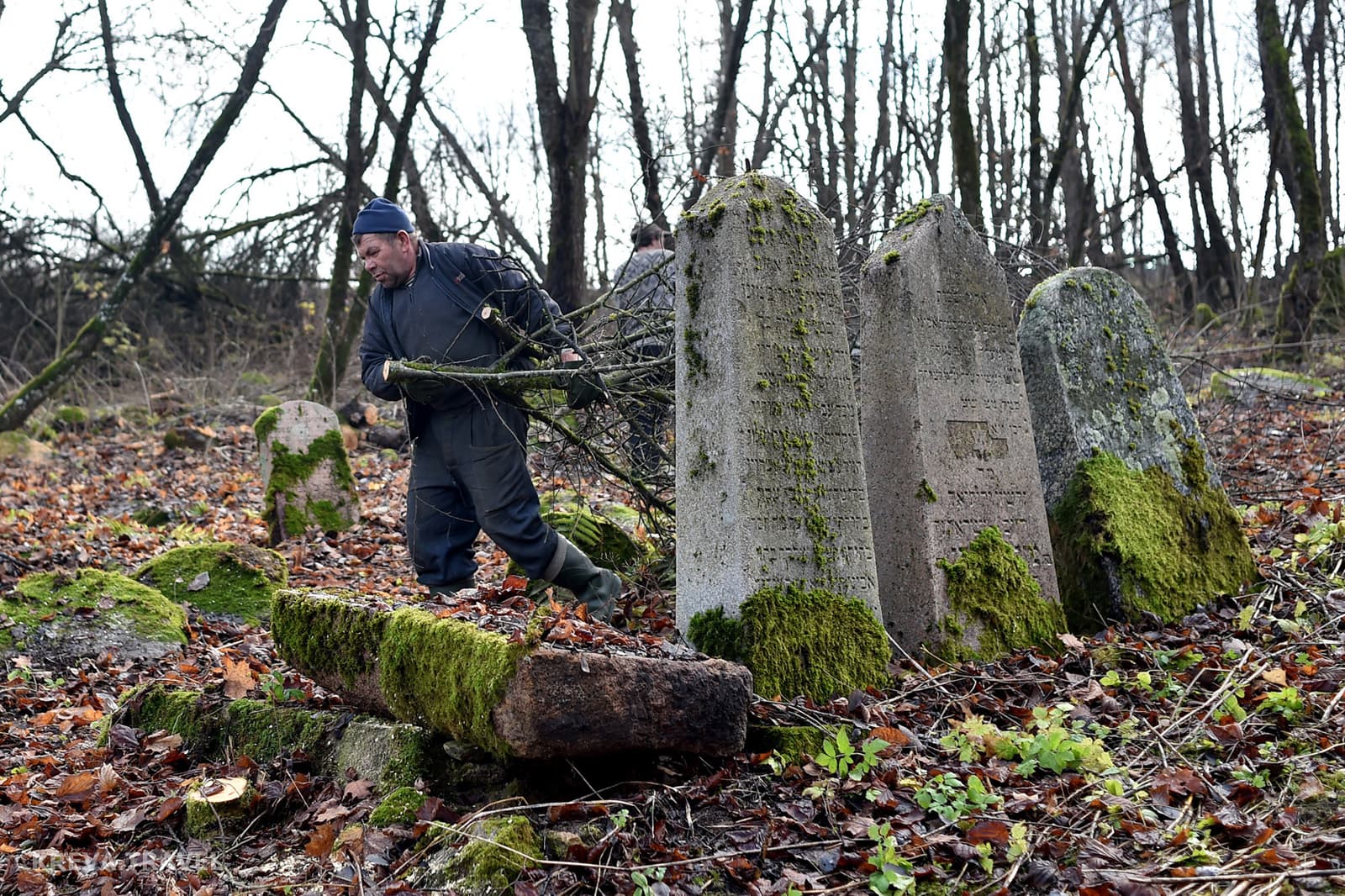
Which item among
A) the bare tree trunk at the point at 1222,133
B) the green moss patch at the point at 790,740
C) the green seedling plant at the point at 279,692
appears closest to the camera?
the green moss patch at the point at 790,740

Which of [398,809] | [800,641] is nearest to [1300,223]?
[800,641]

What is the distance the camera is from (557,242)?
12906mm

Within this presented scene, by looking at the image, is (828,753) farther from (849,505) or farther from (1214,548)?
(1214,548)

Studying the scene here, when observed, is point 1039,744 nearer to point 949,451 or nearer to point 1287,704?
point 1287,704

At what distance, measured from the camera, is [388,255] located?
589 centimetres

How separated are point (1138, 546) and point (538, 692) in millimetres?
3668

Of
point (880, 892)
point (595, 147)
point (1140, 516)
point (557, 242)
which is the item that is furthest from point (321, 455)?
point (595, 147)

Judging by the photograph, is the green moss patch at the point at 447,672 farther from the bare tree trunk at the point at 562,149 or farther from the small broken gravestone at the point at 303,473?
the bare tree trunk at the point at 562,149

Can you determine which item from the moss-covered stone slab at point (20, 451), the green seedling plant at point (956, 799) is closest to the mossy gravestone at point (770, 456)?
the green seedling plant at point (956, 799)

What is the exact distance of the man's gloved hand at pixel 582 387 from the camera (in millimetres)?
5824

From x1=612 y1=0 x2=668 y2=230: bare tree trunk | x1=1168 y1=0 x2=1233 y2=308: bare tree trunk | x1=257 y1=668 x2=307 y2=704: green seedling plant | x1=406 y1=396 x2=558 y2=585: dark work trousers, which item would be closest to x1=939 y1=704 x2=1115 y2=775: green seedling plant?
x1=406 y1=396 x2=558 y2=585: dark work trousers

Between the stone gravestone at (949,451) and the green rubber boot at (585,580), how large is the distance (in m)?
1.50

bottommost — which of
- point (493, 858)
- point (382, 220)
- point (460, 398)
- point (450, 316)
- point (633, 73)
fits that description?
point (493, 858)

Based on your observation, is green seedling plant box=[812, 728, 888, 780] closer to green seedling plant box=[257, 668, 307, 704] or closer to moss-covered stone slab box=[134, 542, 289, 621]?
green seedling plant box=[257, 668, 307, 704]
